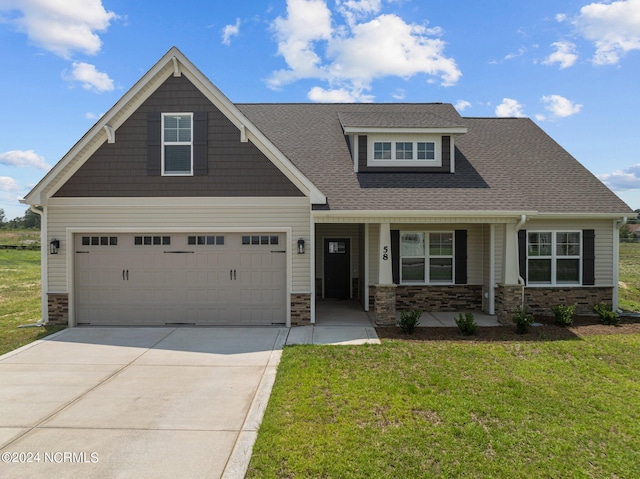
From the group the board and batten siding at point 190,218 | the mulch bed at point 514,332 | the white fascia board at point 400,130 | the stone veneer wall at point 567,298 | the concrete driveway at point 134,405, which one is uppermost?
the white fascia board at point 400,130

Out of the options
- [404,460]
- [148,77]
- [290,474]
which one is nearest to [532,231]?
[404,460]

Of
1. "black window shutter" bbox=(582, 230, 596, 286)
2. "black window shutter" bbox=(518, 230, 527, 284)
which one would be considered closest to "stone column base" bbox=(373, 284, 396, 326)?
"black window shutter" bbox=(518, 230, 527, 284)

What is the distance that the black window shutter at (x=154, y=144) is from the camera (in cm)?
1005

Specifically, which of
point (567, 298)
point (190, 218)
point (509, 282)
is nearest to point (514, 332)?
point (509, 282)

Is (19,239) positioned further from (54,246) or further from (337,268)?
(337,268)

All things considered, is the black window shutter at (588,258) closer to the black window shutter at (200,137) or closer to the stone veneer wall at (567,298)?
the stone veneer wall at (567,298)

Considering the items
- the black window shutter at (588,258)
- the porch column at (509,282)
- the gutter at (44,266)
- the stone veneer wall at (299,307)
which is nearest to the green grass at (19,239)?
the gutter at (44,266)

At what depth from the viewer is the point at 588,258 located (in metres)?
11.5

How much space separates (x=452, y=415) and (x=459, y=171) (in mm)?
8818

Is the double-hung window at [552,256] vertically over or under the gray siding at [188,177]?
under

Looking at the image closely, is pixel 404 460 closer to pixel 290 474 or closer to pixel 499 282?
pixel 290 474

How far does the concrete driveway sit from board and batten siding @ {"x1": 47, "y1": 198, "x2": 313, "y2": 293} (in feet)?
7.91

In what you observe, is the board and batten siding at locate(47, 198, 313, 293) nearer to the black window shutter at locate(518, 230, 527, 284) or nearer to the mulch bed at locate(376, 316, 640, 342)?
the mulch bed at locate(376, 316, 640, 342)

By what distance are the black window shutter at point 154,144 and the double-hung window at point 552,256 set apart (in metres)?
10.6
